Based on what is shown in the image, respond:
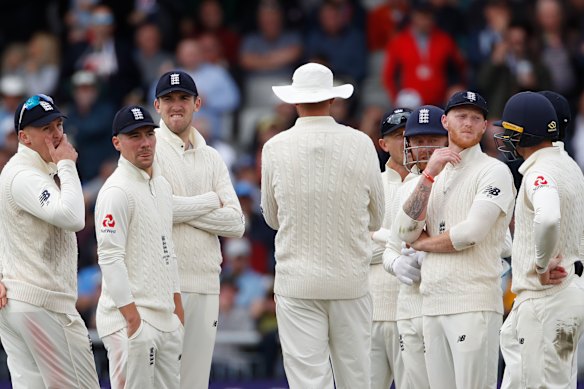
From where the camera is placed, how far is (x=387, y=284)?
10203mm

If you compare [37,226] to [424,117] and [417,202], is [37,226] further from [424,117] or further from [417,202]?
[424,117]

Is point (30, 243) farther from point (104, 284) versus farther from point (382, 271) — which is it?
point (382, 271)

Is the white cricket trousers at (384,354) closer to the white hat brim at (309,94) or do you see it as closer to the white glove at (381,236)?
the white glove at (381,236)

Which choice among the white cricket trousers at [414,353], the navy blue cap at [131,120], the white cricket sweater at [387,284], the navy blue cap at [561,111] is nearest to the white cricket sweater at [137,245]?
the navy blue cap at [131,120]

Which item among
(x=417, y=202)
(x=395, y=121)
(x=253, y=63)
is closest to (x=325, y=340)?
(x=417, y=202)

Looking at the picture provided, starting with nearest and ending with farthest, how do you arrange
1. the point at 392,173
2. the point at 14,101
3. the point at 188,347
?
the point at 188,347, the point at 392,173, the point at 14,101

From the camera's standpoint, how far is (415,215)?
360 inches

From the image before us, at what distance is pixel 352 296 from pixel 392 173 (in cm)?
171

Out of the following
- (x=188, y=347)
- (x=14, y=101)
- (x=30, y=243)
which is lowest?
(x=188, y=347)

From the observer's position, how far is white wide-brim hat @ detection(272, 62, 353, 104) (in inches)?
357

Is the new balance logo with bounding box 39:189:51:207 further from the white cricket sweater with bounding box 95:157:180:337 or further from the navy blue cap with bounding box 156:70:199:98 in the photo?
the navy blue cap with bounding box 156:70:199:98

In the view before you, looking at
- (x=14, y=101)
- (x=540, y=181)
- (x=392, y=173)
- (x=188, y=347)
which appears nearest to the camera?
(x=540, y=181)

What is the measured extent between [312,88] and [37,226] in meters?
2.00

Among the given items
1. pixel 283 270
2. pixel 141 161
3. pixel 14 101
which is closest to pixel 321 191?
pixel 283 270
